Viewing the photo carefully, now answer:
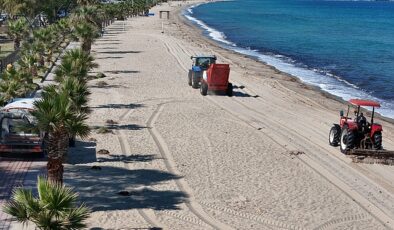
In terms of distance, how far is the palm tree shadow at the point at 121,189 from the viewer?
1517 cm

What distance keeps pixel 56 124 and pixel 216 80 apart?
61.6 feet

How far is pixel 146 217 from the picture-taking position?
47.1 feet

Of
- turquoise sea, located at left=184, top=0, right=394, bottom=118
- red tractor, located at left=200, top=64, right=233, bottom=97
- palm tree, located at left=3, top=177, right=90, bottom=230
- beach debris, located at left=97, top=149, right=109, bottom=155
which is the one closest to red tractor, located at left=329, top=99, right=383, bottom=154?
beach debris, located at left=97, top=149, right=109, bottom=155

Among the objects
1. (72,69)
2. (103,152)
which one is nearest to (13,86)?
(72,69)

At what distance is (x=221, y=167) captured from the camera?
61.7 ft

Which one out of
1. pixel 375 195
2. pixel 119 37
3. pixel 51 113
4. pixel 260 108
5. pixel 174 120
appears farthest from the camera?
pixel 119 37

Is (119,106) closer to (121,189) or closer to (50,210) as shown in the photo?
(121,189)

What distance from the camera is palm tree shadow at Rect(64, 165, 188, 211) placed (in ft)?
49.8

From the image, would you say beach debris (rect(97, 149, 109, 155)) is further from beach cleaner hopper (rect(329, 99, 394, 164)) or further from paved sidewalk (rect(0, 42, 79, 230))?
beach cleaner hopper (rect(329, 99, 394, 164))

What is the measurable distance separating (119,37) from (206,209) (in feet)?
180

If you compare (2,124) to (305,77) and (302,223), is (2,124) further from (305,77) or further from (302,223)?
(305,77)

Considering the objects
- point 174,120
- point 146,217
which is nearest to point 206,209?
point 146,217

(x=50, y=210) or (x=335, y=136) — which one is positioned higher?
(x=50, y=210)

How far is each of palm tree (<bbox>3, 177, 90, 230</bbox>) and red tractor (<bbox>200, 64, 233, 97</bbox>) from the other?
21.0 m
